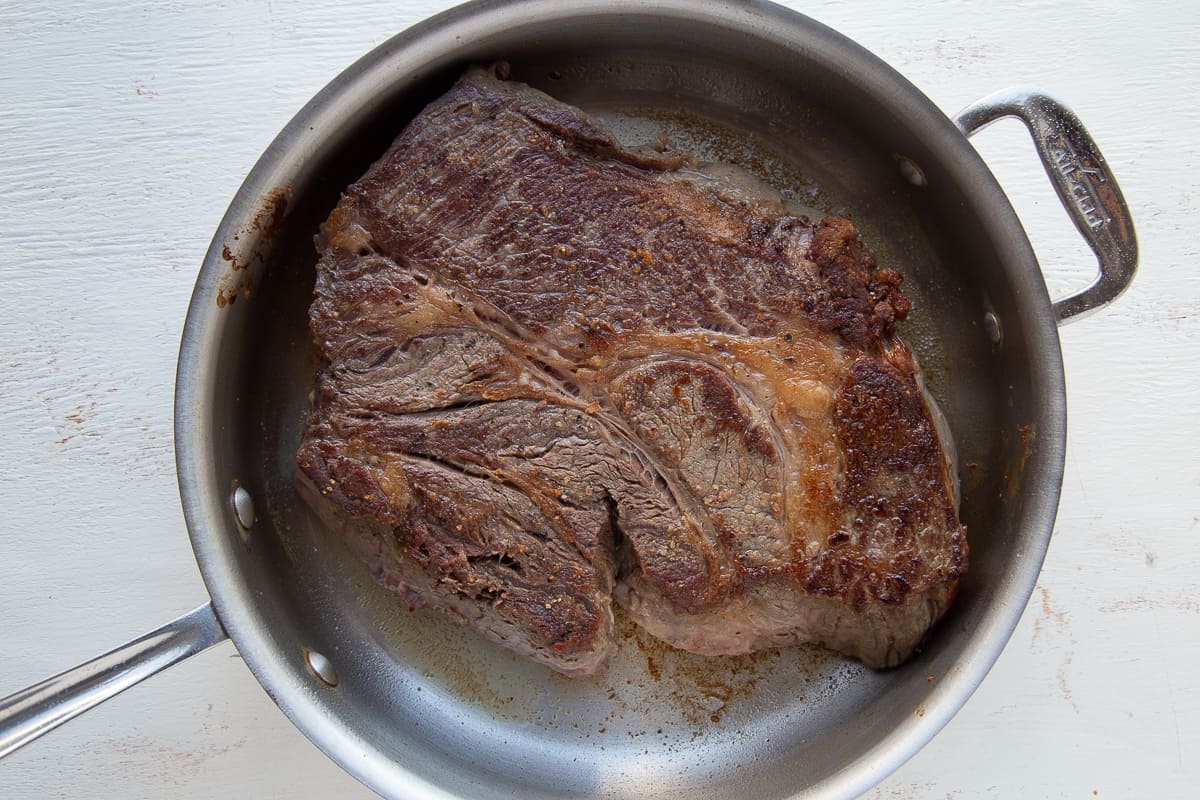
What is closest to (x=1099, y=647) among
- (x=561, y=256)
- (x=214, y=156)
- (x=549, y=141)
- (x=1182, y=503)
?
(x=1182, y=503)

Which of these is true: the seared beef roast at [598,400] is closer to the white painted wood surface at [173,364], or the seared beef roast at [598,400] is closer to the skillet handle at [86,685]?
the skillet handle at [86,685]

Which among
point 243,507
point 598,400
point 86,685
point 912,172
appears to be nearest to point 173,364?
point 243,507

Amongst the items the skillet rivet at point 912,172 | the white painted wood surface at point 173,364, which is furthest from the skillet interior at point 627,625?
the white painted wood surface at point 173,364

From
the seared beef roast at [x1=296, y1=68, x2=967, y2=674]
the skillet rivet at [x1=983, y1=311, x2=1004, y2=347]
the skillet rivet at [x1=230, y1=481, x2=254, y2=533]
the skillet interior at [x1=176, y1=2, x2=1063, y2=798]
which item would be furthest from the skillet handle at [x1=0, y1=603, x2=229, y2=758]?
the skillet rivet at [x1=983, y1=311, x2=1004, y2=347]

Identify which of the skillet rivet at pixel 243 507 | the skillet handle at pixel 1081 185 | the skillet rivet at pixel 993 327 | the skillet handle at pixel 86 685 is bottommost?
the skillet handle at pixel 86 685

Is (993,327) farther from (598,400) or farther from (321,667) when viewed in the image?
(321,667)
